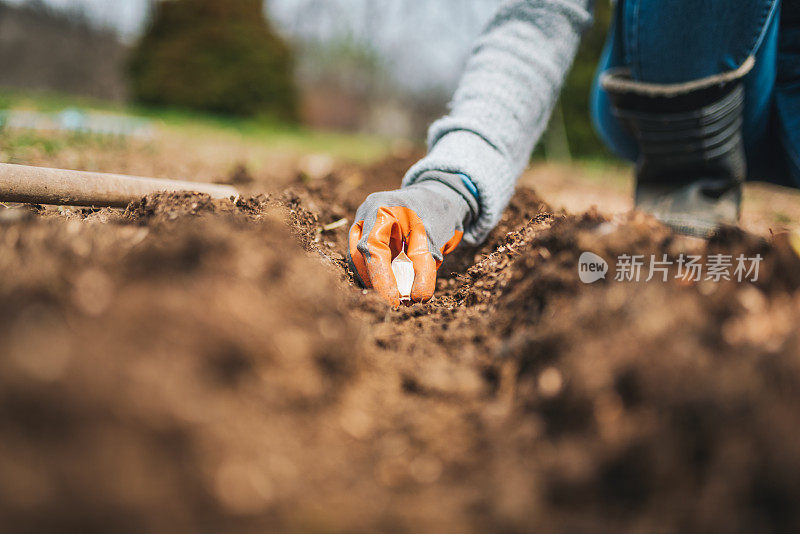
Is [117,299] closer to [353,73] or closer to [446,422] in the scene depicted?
[446,422]

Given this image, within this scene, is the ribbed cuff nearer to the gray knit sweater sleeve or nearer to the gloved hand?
the gray knit sweater sleeve

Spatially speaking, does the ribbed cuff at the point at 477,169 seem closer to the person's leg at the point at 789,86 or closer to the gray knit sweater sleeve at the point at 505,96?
the gray knit sweater sleeve at the point at 505,96

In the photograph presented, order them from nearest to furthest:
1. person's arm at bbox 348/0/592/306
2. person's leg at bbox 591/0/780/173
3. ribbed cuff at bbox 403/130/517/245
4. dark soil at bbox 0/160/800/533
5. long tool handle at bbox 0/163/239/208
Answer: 1. dark soil at bbox 0/160/800/533
2. long tool handle at bbox 0/163/239/208
3. person's arm at bbox 348/0/592/306
4. ribbed cuff at bbox 403/130/517/245
5. person's leg at bbox 591/0/780/173

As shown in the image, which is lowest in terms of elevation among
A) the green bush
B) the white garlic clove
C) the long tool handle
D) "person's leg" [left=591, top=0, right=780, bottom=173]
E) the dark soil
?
the dark soil

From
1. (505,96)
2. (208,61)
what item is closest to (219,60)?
(208,61)

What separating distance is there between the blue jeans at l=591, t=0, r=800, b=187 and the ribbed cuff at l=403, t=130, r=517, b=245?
1018mm

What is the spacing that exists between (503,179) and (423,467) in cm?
143

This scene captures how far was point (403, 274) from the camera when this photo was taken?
1.51m

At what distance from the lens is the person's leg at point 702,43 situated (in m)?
2.04

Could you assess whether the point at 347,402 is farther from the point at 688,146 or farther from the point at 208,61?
the point at 208,61

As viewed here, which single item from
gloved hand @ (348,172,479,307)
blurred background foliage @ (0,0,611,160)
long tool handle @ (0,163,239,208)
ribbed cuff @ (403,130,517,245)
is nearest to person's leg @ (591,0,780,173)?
ribbed cuff @ (403,130,517,245)

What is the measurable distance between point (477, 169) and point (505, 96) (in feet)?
1.38

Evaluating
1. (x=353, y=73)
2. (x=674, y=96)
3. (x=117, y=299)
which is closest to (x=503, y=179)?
(x=674, y=96)

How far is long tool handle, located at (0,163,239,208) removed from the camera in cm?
144
